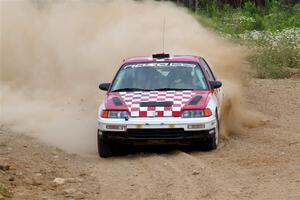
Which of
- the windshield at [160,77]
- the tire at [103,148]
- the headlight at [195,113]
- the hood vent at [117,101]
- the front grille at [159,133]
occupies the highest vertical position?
the windshield at [160,77]

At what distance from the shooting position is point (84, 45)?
20828 mm

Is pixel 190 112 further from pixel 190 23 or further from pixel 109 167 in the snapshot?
pixel 190 23

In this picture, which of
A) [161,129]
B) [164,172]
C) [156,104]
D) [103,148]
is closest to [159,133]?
[161,129]

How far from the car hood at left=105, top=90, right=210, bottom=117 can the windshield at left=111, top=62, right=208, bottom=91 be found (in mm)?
231

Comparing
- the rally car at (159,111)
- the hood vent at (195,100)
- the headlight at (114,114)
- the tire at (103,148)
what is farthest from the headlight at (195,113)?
the tire at (103,148)

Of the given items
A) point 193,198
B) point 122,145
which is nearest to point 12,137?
point 122,145

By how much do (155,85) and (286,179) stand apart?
3593mm

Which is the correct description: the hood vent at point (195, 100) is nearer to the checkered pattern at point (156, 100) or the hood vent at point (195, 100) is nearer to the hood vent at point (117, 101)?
the checkered pattern at point (156, 100)

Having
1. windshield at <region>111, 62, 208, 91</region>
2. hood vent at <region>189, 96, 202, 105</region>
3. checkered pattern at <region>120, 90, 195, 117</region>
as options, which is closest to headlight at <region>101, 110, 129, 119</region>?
checkered pattern at <region>120, 90, 195, 117</region>

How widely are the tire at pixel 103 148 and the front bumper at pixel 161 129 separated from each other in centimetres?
21

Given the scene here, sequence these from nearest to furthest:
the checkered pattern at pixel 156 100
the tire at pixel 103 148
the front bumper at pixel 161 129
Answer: the front bumper at pixel 161 129
the checkered pattern at pixel 156 100
the tire at pixel 103 148

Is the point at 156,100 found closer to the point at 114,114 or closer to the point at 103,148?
the point at 114,114

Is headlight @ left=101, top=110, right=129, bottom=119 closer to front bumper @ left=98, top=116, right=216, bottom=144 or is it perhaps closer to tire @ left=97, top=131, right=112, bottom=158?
front bumper @ left=98, top=116, right=216, bottom=144

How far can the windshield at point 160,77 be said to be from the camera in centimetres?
1165
